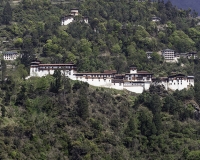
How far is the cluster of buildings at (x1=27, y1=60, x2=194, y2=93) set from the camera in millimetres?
75875

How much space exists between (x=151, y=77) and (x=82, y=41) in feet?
57.4

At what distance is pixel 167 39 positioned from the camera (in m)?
100

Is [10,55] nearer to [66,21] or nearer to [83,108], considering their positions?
[66,21]

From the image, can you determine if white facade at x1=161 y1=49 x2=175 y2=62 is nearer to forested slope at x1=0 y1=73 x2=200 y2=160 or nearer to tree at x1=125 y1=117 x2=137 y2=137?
forested slope at x1=0 y1=73 x2=200 y2=160

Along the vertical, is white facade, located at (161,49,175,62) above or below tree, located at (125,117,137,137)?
above

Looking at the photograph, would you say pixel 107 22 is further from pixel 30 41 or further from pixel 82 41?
pixel 30 41

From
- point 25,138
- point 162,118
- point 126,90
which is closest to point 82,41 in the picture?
point 126,90

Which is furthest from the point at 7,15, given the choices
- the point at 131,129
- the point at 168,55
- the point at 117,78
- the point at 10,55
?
the point at 131,129

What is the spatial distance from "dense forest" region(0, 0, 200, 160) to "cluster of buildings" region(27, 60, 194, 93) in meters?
1.38

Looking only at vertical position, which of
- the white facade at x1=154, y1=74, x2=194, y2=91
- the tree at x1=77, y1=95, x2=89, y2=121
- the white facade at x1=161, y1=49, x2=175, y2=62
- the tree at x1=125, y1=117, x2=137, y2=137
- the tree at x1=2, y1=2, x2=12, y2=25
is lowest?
the tree at x1=125, y1=117, x2=137, y2=137

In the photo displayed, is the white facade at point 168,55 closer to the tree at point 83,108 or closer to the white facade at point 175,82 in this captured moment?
the white facade at point 175,82

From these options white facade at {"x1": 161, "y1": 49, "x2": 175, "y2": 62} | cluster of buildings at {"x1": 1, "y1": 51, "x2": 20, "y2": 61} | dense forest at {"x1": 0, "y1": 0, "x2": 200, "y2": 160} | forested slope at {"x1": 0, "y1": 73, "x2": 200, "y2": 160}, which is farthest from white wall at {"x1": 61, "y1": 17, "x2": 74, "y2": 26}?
forested slope at {"x1": 0, "y1": 73, "x2": 200, "y2": 160}

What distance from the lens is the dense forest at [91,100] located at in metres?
63.8

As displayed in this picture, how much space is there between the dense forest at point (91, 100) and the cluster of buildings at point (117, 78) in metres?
1.38
